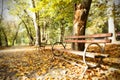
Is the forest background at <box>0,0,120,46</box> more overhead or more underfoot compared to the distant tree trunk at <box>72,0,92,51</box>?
more overhead

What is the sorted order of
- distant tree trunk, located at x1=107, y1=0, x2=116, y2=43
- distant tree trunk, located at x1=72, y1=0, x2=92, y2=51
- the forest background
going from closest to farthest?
distant tree trunk, located at x1=72, y1=0, x2=92, y2=51
the forest background
distant tree trunk, located at x1=107, y1=0, x2=116, y2=43

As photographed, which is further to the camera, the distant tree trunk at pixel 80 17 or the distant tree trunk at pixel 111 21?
the distant tree trunk at pixel 111 21

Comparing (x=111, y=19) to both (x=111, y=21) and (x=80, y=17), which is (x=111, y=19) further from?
(x=80, y=17)

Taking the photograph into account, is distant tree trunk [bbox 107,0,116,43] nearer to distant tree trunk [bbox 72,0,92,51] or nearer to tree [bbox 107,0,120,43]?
tree [bbox 107,0,120,43]

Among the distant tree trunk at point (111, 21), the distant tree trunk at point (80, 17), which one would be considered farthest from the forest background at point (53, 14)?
the distant tree trunk at point (80, 17)

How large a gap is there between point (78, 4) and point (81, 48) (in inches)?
84.1

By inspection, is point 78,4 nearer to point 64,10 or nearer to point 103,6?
point 64,10

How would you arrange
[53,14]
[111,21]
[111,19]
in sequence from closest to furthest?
[111,21], [111,19], [53,14]

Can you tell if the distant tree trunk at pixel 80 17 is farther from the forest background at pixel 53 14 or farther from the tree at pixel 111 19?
the tree at pixel 111 19

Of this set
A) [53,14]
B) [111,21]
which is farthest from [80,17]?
[53,14]

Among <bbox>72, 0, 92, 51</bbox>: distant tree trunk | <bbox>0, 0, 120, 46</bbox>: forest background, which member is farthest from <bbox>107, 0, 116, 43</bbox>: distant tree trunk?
<bbox>72, 0, 92, 51</bbox>: distant tree trunk

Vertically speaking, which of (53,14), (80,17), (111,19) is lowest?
(80,17)

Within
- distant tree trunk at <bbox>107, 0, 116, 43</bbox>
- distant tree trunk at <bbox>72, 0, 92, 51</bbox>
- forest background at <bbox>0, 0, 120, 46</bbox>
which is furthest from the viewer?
distant tree trunk at <bbox>107, 0, 116, 43</bbox>

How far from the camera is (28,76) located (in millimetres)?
5180
